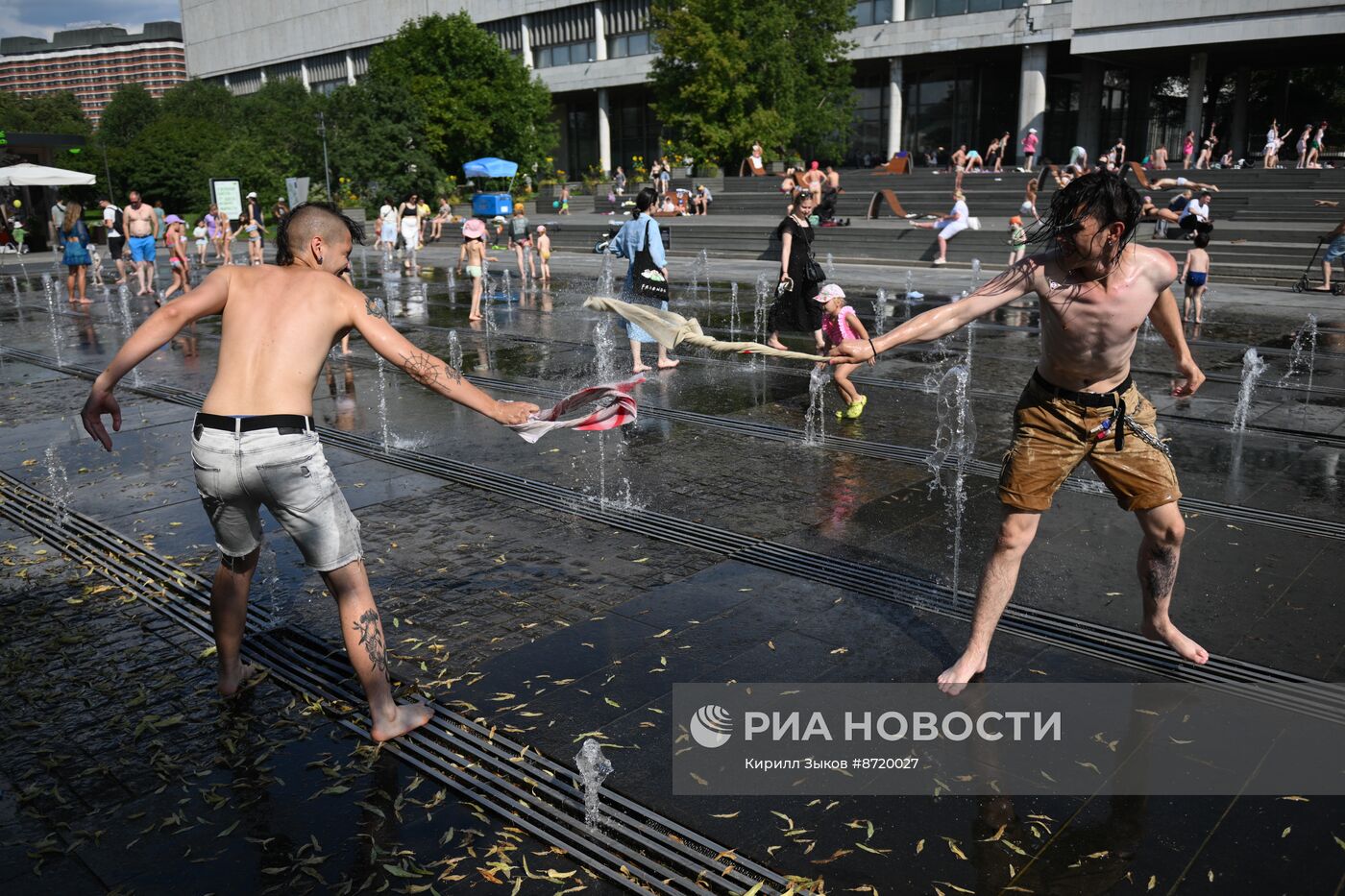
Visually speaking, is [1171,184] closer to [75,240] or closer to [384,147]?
[75,240]

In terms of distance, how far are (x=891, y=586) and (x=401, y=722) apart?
255 cm

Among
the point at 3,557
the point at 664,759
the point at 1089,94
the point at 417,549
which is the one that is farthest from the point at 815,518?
the point at 1089,94

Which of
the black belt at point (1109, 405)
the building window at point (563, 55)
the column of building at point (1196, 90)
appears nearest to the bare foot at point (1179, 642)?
the black belt at point (1109, 405)

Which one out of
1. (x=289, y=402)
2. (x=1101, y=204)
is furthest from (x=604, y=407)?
(x=1101, y=204)

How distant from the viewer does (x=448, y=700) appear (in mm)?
4289

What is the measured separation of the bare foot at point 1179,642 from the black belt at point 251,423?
3.57 metres

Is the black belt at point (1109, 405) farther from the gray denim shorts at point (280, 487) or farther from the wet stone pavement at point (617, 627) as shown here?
the gray denim shorts at point (280, 487)

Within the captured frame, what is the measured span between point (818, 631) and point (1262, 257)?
1917cm

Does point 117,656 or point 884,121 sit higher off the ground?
point 884,121

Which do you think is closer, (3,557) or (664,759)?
(664,759)

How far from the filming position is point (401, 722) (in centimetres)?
401

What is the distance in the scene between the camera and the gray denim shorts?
370 cm

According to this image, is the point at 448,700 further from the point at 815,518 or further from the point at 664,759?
the point at 815,518

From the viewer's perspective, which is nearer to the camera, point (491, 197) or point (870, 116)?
point (491, 197)
